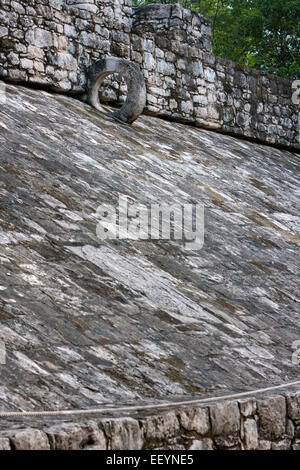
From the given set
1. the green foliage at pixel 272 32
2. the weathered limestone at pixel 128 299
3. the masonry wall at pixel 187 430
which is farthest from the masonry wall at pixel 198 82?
the green foliage at pixel 272 32

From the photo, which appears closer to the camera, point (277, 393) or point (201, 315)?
point (277, 393)

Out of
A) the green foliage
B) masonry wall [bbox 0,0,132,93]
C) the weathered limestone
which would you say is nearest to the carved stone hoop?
masonry wall [bbox 0,0,132,93]

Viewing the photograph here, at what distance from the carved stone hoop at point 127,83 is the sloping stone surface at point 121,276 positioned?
221 mm

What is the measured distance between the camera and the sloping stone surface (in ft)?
12.2

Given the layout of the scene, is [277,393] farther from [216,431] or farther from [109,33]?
[109,33]

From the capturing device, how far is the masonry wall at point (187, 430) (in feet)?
9.23

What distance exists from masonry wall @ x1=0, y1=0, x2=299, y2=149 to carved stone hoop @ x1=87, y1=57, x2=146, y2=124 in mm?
148

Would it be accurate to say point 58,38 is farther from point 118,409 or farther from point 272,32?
point 272,32

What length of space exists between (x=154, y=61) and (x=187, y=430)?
7185 millimetres

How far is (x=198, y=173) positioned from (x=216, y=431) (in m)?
5.07

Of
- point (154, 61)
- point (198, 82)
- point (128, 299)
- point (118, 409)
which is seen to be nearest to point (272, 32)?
point (198, 82)

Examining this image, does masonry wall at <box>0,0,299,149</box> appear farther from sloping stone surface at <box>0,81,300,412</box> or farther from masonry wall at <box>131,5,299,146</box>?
sloping stone surface at <box>0,81,300,412</box>
